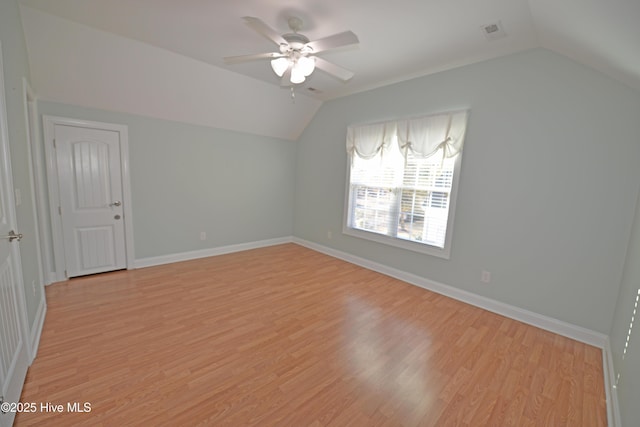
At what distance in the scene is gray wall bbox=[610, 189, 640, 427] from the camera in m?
1.39

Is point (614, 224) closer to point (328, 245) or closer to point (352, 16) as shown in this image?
point (352, 16)

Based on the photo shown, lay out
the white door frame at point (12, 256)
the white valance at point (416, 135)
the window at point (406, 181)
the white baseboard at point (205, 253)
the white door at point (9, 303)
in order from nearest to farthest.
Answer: the white door at point (9, 303)
the white door frame at point (12, 256)
the white valance at point (416, 135)
the window at point (406, 181)
the white baseboard at point (205, 253)

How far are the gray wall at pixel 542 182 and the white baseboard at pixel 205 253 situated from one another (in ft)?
10.0

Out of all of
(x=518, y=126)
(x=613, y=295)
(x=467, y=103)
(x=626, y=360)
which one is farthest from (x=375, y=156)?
(x=626, y=360)

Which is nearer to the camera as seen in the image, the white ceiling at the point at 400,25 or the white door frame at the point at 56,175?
the white ceiling at the point at 400,25

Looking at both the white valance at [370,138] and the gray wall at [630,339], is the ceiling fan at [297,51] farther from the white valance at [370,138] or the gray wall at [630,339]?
the gray wall at [630,339]

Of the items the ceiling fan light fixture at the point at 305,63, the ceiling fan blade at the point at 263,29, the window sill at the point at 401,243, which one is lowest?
the window sill at the point at 401,243

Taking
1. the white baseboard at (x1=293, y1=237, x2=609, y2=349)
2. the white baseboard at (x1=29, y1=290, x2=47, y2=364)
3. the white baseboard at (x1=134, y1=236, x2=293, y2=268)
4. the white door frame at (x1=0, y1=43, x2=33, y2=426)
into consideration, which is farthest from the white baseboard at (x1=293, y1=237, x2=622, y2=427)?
the white baseboard at (x1=29, y1=290, x2=47, y2=364)

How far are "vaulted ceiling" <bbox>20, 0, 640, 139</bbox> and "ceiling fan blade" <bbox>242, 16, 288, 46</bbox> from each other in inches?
12.8

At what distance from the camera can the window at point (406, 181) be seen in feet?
10.6

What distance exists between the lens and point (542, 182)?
261cm

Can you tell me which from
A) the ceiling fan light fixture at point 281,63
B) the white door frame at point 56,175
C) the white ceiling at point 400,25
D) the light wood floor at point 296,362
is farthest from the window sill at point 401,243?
the white door frame at point 56,175

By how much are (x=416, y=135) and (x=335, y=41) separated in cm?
191

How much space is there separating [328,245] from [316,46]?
3.48 m
